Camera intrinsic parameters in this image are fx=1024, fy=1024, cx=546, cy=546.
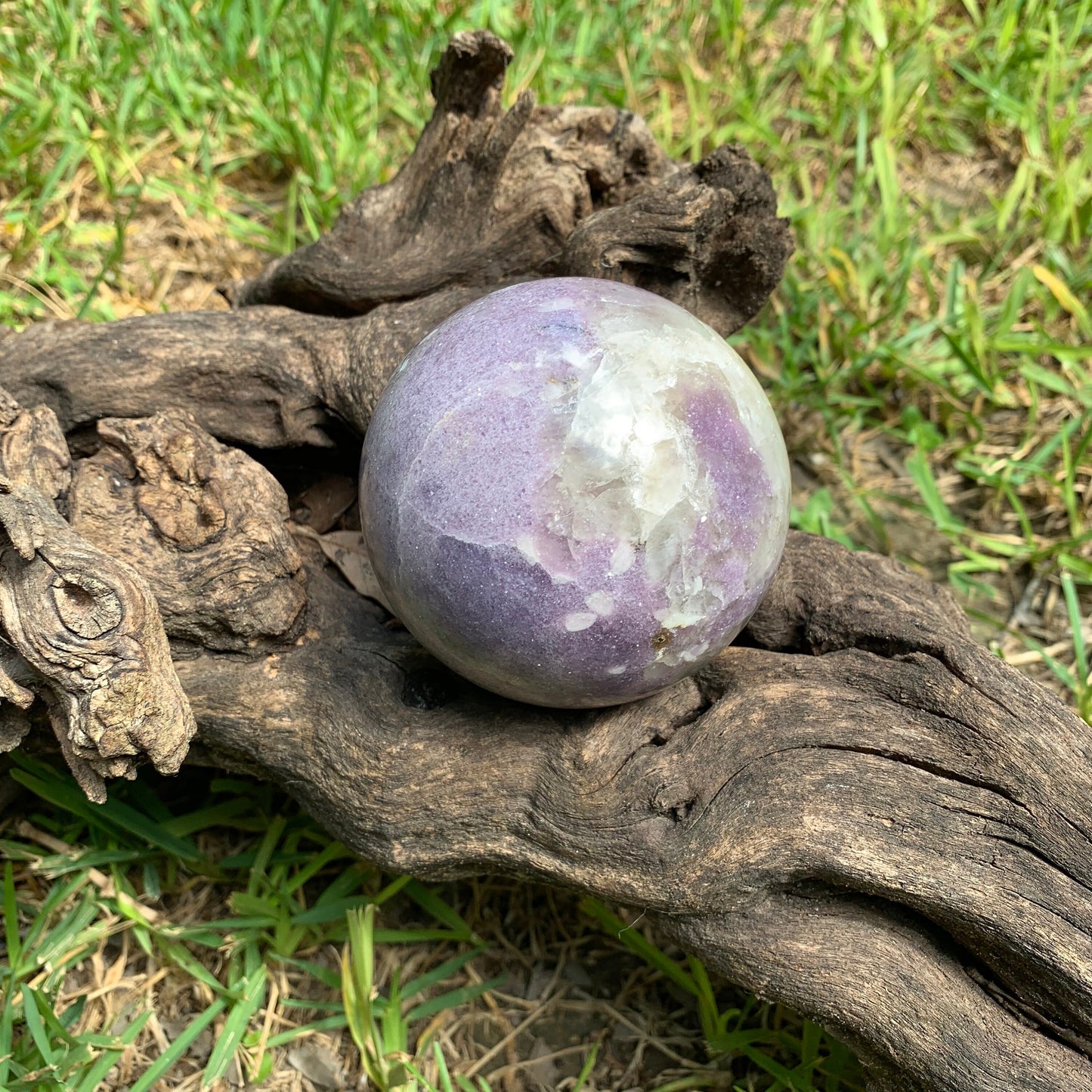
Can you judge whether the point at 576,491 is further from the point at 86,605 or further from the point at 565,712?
the point at 86,605

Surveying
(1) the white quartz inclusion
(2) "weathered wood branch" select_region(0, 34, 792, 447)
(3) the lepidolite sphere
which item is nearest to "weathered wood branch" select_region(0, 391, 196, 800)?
(3) the lepidolite sphere

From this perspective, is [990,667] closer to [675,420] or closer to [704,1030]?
[675,420]

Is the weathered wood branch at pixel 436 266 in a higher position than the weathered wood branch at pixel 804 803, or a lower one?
higher

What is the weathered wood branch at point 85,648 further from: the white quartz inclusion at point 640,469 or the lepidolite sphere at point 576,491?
the white quartz inclusion at point 640,469

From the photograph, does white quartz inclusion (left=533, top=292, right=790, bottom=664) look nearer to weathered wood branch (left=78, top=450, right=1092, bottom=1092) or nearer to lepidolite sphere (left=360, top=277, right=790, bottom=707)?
lepidolite sphere (left=360, top=277, right=790, bottom=707)

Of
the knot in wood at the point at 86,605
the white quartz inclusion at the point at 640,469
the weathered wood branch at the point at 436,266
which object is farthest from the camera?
the weathered wood branch at the point at 436,266

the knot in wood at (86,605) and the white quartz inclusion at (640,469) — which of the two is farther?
the knot in wood at (86,605)

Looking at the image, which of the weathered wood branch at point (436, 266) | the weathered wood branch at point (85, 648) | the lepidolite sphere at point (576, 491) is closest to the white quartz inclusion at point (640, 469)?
the lepidolite sphere at point (576, 491)

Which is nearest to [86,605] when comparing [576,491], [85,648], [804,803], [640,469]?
[85,648]

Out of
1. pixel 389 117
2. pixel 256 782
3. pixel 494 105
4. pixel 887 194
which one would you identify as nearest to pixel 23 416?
pixel 256 782
